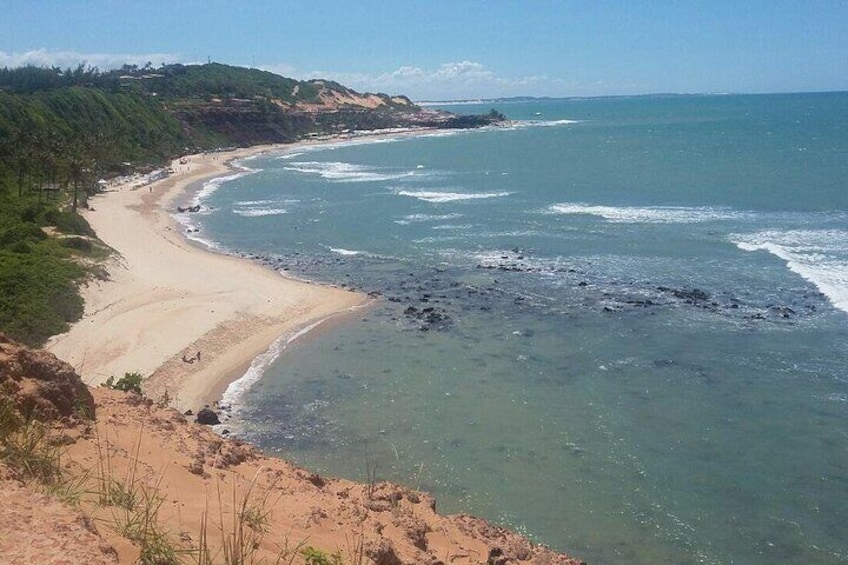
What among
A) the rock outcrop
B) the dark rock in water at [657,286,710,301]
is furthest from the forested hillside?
the dark rock in water at [657,286,710,301]

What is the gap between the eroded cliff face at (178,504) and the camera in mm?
6410

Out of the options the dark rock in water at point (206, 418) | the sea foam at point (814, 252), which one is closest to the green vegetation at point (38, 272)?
the dark rock in water at point (206, 418)

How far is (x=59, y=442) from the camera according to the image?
9.35 meters

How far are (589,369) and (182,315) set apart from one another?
55.1 ft

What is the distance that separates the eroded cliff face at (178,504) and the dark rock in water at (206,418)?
8227 mm

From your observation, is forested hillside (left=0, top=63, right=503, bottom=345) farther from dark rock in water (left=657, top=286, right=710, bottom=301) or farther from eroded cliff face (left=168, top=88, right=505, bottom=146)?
dark rock in water (left=657, top=286, right=710, bottom=301)

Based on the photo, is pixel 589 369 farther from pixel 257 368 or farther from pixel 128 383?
pixel 128 383

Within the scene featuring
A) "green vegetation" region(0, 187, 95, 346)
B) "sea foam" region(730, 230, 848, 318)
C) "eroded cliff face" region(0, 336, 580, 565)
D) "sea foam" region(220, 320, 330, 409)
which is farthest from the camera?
"sea foam" region(730, 230, 848, 318)

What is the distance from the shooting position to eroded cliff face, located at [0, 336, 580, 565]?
6.41m

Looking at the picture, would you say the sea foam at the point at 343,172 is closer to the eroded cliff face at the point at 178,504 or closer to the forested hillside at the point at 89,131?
the forested hillside at the point at 89,131

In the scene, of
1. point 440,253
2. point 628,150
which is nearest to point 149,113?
point 628,150

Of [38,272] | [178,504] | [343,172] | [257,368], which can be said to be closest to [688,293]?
[257,368]

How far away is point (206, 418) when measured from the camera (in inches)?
851

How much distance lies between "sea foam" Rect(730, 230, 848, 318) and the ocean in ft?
0.55
